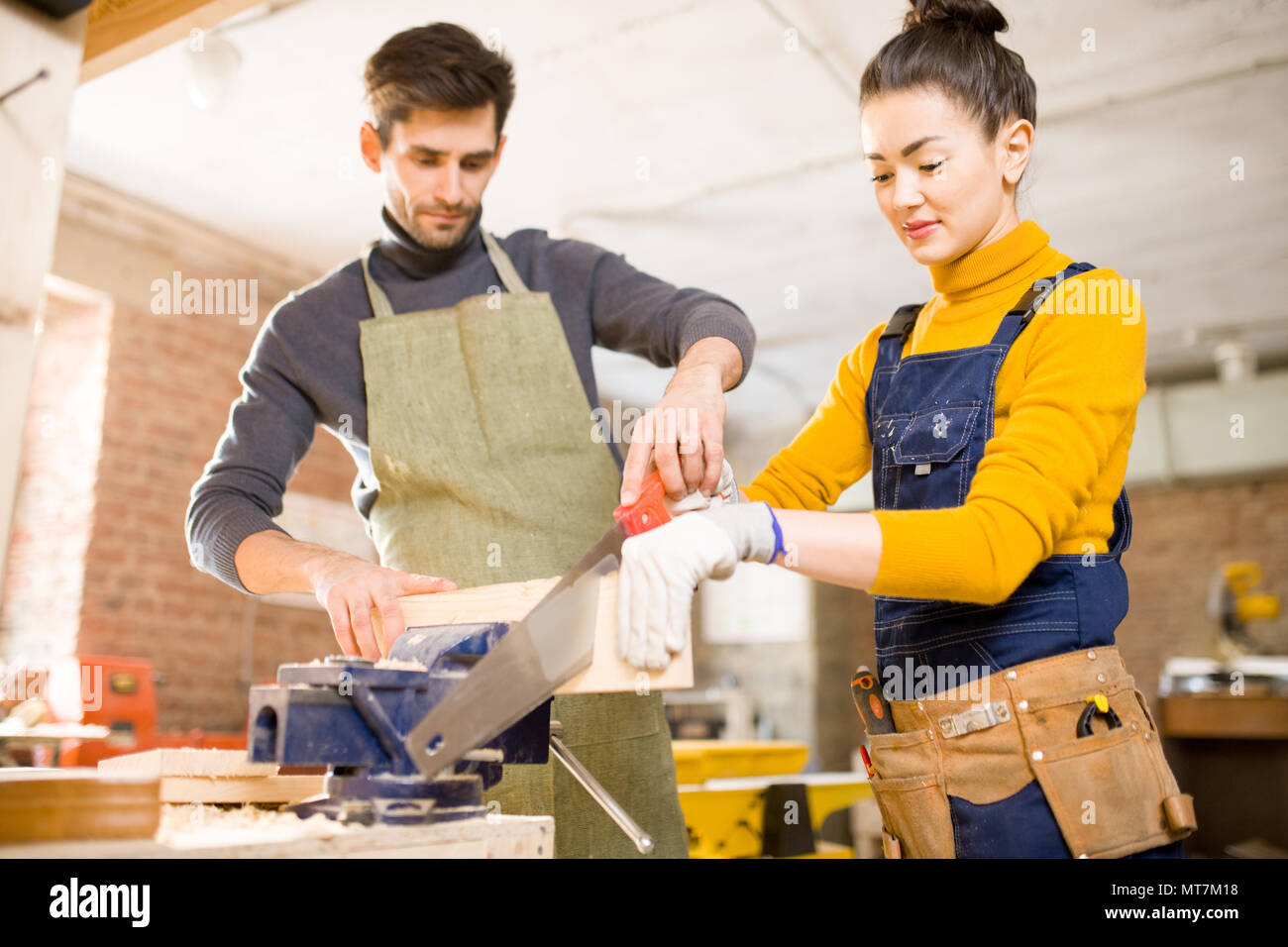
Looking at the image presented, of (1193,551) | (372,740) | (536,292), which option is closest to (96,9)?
(536,292)

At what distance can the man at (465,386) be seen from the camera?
63.0 inches

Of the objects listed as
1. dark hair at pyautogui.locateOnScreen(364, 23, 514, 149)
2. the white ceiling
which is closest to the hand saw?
dark hair at pyautogui.locateOnScreen(364, 23, 514, 149)

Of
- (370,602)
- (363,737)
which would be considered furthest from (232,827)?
(370,602)

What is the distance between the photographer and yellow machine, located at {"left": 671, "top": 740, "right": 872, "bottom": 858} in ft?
8.46

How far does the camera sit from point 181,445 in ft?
17.8

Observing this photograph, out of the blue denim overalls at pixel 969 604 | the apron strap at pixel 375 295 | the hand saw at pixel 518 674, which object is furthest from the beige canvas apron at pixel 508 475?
the hand saw at pixel 518 674

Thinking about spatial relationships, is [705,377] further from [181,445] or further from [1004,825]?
[181,445]

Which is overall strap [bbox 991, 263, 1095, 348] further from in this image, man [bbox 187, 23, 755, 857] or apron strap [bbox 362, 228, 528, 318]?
apron strap [bbox 362, 228, 528, 318]

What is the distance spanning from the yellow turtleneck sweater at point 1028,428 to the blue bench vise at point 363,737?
0.47 metres

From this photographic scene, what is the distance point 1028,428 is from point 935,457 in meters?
0.18

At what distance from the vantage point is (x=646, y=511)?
122cm

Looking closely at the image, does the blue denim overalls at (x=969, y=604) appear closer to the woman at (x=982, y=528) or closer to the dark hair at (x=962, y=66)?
the woman at (x=982, y=528)

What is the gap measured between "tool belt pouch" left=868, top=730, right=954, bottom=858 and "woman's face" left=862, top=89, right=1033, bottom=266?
0.62 meters

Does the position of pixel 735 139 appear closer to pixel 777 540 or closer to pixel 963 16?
pixel 963 16
